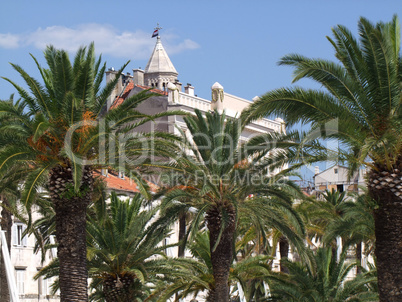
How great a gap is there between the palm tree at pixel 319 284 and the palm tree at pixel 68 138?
11.6 m

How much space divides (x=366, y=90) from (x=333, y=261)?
14.4m

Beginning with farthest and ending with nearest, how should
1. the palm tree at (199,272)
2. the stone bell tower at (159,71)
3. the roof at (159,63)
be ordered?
1. the roof at (159,63)
2. the stone bell tower at (159,71)
3. the palm tree at (199,272)

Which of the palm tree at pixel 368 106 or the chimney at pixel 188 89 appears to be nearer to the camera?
the palm tree at pixel 368 106

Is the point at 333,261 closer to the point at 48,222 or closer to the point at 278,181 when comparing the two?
the point at 278,181

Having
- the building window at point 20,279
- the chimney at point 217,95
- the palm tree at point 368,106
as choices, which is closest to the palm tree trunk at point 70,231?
the palm tree at point 368,106

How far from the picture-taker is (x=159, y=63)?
70.5 m

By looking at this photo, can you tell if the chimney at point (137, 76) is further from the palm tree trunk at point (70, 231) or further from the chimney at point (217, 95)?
the palm tree trunk at point (70, 231)

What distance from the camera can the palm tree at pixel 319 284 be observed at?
32.8 m

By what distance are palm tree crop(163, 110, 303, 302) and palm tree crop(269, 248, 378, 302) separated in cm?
575

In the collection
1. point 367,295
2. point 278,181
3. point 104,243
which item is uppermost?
point 278,181

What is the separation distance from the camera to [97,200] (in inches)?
1026

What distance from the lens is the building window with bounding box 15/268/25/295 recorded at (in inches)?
1589

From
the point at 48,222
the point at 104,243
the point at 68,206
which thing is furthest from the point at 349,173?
the point at 48,222

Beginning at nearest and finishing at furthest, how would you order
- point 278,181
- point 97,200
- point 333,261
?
point 97,200 < point 278,181 < point 333,261
